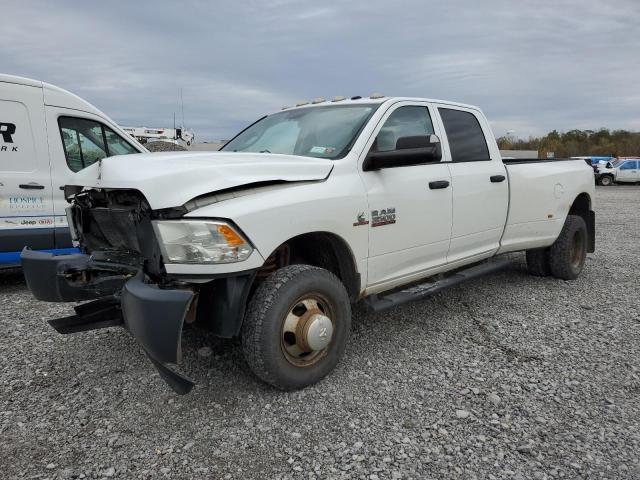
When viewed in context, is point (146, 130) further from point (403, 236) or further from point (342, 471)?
point (342, 471)

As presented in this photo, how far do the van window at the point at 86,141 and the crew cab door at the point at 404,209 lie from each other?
343 cm

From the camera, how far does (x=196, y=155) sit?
3.17 m

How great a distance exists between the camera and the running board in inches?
141

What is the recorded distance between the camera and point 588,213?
6023mm

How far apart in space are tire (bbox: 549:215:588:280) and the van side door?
5542 millimetres

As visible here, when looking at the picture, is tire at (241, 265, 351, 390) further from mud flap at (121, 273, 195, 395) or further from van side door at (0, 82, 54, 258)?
van side door at (0, 82, 54, 258)

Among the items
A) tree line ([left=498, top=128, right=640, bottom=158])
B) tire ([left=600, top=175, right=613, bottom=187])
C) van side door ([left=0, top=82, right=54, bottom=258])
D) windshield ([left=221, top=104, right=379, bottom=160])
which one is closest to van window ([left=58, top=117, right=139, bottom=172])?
van side door ([left=0, top=82, right=54, bottom=258])

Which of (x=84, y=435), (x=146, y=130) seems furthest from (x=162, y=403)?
(x=146, y=130)

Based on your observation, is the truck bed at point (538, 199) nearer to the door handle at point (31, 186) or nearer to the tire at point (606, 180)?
the door handle at point (31, 186)

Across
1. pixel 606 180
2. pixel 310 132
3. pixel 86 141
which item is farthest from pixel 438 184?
pixel 606 180

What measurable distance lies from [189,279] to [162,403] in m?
0.83

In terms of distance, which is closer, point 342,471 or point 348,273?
point 342,471

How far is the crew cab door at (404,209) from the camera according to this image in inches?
136

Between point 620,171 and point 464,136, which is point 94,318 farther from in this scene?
point 620,171
